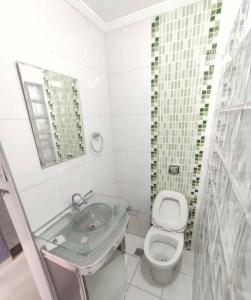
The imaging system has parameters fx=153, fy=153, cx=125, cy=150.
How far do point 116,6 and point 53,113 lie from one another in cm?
105

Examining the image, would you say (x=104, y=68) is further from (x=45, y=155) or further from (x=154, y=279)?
(x=154, y=279)

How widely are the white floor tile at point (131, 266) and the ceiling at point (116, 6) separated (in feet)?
8.28

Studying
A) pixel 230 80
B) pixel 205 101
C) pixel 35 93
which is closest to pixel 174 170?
pixel 205 101

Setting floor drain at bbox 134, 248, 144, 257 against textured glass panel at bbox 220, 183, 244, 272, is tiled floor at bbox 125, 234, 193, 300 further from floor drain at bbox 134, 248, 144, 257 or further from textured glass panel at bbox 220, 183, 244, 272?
textured glass panel at bbox 220, 183, 244, 272

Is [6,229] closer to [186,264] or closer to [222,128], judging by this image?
[186,264]

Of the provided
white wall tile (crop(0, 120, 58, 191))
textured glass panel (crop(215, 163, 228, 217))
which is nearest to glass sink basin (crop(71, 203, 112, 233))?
white wall tile (crop(0, 120, 58, 191))

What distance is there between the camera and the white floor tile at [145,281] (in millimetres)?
1462

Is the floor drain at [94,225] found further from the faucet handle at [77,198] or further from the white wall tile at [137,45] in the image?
the white wall tile at [137,45]

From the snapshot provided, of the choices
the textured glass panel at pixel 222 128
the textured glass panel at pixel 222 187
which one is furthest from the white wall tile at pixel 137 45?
the textured glass panel at pixel 222 187

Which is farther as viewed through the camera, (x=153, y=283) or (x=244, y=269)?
(x=153, y=283)

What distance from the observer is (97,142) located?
160 centimetres

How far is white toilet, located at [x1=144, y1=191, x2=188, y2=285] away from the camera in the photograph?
4.87 ft

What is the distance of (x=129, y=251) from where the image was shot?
6.12 feet

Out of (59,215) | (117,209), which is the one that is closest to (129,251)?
(117,209)
